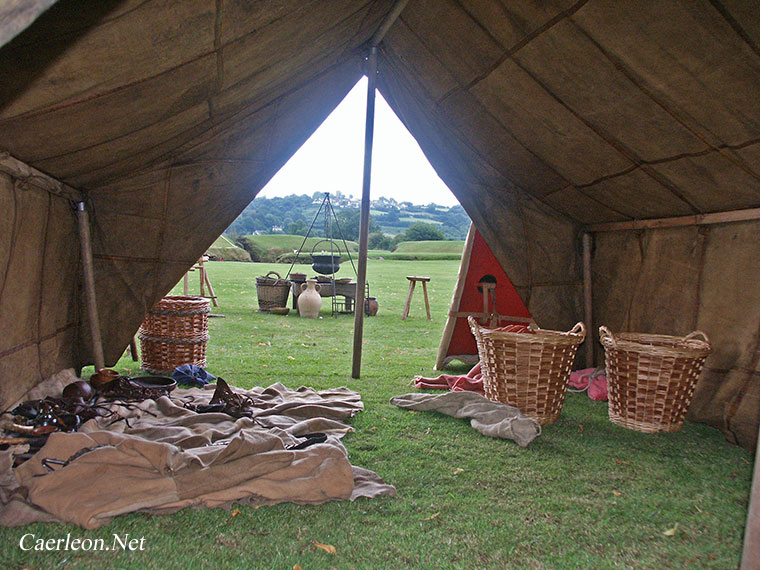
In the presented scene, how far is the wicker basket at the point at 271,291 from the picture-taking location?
810 centimetres

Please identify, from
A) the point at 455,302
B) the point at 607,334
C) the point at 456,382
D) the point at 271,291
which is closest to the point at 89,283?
the point at 456,382

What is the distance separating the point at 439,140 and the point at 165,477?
123 inches

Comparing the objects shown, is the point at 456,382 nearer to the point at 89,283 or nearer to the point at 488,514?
the point at 488,514

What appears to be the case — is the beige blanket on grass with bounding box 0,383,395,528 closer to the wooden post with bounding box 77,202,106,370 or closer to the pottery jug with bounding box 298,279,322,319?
the wooden post with bounding box 77,202,106,370

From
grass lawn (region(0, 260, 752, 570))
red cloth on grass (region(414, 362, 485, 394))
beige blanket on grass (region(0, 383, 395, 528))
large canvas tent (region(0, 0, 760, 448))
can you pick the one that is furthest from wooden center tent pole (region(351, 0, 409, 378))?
beige blanket on grass (region(0, 383, 395, 528))

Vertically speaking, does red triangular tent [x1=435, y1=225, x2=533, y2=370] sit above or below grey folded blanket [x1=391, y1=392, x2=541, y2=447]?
above

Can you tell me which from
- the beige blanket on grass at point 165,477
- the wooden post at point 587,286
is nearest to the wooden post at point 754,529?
the beige blanket on grass at point 165,477

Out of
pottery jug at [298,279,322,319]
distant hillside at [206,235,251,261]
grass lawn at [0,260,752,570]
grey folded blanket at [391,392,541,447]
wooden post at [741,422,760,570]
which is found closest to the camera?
wooden post at [741,422,760,570]

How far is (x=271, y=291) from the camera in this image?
26.7 feet

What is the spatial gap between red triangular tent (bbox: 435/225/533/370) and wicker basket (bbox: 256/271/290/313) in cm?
401

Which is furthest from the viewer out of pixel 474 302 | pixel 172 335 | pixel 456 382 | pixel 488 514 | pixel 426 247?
pixel 426 247

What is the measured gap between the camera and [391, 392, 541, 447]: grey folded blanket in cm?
285

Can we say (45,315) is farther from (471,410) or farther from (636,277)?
(636,277)

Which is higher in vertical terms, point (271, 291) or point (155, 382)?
point (271, 291)
